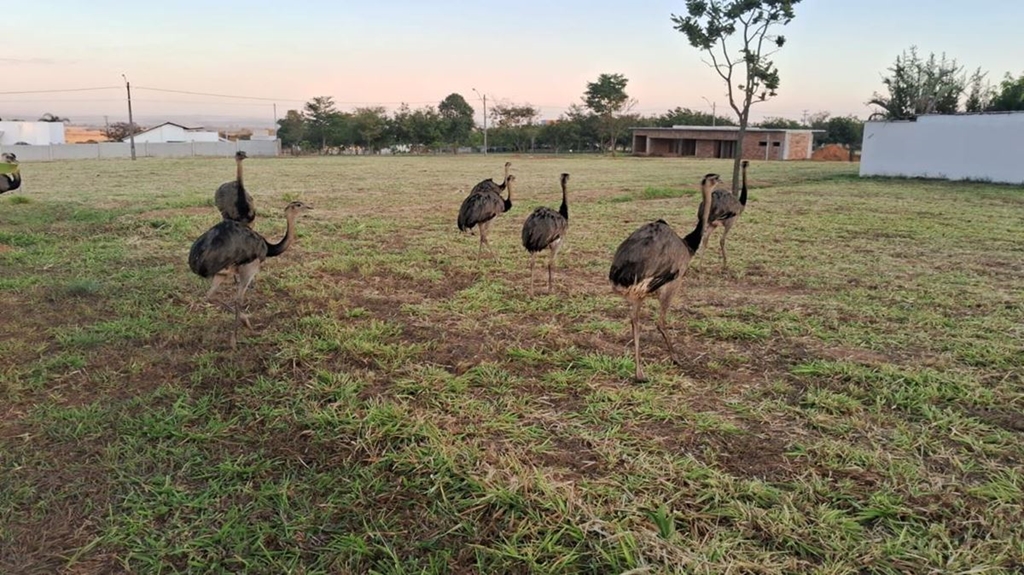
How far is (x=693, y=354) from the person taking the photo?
5.07 m

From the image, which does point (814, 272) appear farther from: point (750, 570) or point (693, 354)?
point (750, 570)

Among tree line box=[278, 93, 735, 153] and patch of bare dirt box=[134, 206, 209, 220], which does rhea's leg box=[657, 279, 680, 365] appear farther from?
tree line box=[278, 93, 735, 153]

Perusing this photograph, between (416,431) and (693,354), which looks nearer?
(416,431)

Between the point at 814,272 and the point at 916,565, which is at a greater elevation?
the point at 814,272

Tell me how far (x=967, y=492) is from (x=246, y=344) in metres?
4.63

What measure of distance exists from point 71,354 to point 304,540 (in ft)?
10.0

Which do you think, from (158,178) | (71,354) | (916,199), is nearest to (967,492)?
(71,354)

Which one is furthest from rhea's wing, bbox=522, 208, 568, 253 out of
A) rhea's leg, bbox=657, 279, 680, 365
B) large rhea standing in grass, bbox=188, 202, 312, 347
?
large rhea standing in grass, bbox=188, 202, 312, 347

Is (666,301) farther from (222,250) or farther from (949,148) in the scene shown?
(949,148)

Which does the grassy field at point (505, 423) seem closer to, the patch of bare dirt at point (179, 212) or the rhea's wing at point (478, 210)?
the rhea's wing at point (478, 210)

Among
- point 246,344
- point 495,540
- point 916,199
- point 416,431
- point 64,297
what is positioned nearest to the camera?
point 495,540

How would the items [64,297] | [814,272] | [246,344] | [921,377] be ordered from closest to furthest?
[921,377], [246,344], [64,297], [814,272]

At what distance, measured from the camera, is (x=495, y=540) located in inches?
112

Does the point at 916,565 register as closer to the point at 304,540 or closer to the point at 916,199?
the point at 304,540
